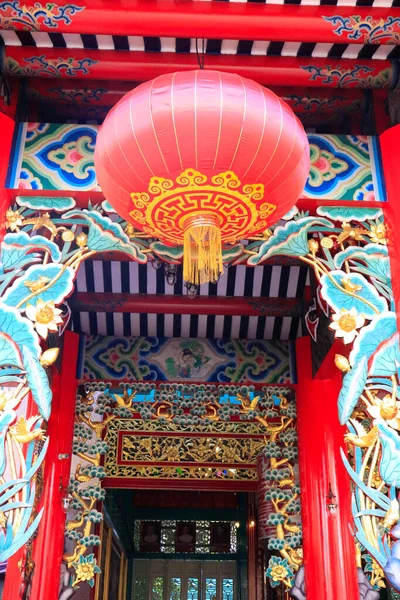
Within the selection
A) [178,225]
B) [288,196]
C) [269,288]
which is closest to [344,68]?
[288,196]

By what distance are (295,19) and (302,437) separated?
361cm

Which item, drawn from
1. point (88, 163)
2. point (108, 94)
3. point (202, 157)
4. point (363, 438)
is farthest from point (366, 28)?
point (363, 438)

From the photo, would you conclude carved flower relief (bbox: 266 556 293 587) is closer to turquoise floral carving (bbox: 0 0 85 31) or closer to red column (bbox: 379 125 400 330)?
red column (bbox: 379 125 400 330)

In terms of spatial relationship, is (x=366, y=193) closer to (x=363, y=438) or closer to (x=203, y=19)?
(x=203, y=19)

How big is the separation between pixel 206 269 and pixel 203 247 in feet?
0.31

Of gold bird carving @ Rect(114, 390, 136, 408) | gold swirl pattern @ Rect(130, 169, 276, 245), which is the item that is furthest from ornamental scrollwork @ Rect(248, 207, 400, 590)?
gold bird carving @ Rect(114, 390, 136, 408)

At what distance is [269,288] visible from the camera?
5699 mm

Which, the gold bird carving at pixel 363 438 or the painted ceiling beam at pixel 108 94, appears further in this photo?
the painted ceiling beam at pixel 108 94

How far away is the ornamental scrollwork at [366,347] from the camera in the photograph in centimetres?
296

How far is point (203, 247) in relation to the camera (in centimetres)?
283

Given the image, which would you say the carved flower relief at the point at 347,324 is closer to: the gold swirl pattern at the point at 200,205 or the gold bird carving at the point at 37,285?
the gold swirl pattern at the point at 200,205

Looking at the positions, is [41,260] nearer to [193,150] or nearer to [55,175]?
[55,175]

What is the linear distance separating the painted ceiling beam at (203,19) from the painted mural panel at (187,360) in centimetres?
325

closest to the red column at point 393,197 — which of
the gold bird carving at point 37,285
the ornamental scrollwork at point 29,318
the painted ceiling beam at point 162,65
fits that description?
the painted ceiling beam at point 162,65
